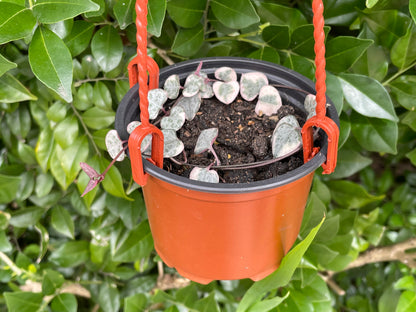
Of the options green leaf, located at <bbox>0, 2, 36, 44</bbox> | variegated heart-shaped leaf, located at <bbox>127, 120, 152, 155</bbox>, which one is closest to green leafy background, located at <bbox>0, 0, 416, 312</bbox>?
green leaf, located at <bbox>0, 2, 36, 44</bbox>

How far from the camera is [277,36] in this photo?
0.87m

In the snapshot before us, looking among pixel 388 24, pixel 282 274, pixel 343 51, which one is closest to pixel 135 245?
pixel 282 274

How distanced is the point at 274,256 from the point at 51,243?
79 centimetres

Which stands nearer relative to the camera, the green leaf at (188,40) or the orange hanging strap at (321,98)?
the orange hanging strap at (321,98)

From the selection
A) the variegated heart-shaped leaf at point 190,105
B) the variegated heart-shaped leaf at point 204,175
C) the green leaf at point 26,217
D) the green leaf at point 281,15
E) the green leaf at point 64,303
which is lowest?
the green leaf at point 64,303

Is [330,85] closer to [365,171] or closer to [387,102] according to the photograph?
[387,102]

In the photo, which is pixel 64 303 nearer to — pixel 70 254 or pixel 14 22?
pixel 70 254

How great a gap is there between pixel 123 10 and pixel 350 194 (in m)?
0.76

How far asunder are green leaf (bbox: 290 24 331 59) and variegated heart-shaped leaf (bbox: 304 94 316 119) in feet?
0.63

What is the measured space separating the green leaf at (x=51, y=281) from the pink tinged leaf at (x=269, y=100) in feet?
2.32

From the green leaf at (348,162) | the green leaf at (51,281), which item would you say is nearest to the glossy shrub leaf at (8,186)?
the green leaf at (51,281)

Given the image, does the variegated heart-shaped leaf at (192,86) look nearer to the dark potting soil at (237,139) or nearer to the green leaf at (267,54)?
the dark potting soil at (237,139)

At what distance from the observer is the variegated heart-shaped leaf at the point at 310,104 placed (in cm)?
70

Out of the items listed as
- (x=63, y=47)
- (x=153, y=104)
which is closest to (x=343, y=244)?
(x=153, y=104)
